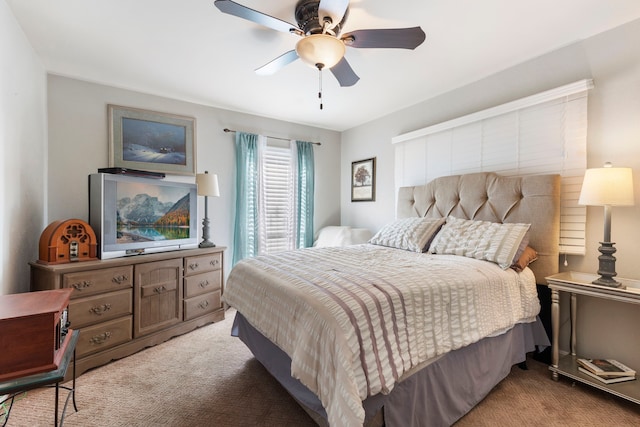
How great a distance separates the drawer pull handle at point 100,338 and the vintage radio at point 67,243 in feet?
2.03

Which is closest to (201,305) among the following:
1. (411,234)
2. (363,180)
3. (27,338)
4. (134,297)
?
(134,297)

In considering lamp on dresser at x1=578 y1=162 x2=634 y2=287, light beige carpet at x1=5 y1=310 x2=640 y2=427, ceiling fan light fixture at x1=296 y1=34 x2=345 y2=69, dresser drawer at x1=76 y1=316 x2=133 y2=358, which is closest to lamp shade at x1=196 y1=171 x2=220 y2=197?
dresser drawer at x1=76 y1=316 x2=133 y2=358

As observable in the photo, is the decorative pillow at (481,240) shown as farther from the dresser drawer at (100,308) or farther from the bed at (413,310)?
the dresser drawer at (100,308)

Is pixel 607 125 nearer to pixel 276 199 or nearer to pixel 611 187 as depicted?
pixel 611 187

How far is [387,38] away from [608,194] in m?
1.70

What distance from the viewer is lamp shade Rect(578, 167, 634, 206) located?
176 centimetres

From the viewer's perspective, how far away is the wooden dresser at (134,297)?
210 centimetres

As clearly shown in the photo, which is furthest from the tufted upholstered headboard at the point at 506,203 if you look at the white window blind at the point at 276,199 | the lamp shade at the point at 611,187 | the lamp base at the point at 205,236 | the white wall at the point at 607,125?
the lamp base at the point at 205,236

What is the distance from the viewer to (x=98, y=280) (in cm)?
220

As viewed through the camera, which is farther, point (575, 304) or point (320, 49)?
point (575, 304)

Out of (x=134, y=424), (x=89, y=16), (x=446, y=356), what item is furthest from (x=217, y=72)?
(x=446, y=356)

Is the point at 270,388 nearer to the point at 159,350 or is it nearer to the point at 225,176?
the point at 159,350

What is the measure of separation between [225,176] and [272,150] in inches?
30.3

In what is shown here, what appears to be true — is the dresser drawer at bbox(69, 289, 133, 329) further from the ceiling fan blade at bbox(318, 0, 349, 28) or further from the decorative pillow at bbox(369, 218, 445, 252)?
the ceiling fan blade at bbox(318, 0, 349, 28)
